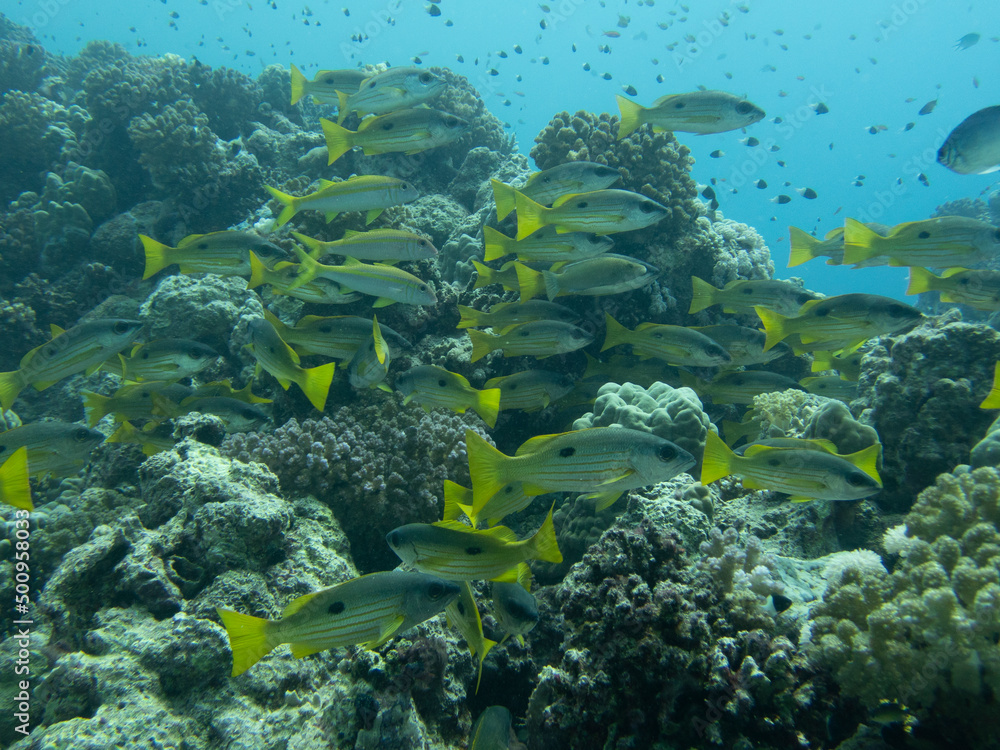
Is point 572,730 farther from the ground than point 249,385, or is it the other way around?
point 249,385

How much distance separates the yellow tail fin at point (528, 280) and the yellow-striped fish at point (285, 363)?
2099 mm

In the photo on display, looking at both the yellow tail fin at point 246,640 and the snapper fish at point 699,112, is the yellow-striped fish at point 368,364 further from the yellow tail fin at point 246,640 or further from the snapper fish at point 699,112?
the snapper fish at point 699,112

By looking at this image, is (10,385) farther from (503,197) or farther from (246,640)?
(503,197)

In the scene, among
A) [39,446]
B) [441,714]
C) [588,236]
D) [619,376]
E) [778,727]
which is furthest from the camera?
[619,376]

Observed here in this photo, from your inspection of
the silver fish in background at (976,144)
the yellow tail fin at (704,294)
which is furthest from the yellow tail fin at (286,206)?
the silver fish in background at (976,144)

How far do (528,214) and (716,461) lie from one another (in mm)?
3004

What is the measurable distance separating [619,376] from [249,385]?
14.3 feet

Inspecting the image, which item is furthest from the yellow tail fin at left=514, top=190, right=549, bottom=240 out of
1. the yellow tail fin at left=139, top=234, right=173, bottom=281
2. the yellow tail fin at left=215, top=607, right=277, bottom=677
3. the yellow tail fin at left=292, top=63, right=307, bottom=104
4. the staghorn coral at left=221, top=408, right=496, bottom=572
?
the yellow tail fin at left=292, top=63, right=307, bottom=104

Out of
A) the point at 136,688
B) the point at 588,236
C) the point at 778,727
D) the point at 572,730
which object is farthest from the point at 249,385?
the point at 778,727

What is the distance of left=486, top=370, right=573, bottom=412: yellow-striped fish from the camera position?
4379 mm

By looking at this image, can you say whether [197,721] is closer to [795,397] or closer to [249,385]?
[249,385]

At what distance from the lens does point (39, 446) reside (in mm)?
3994

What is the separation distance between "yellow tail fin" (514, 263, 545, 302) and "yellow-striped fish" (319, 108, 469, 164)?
2.06 metres

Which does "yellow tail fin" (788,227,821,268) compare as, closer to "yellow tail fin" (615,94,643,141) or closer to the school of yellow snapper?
the school of yellow snapper
